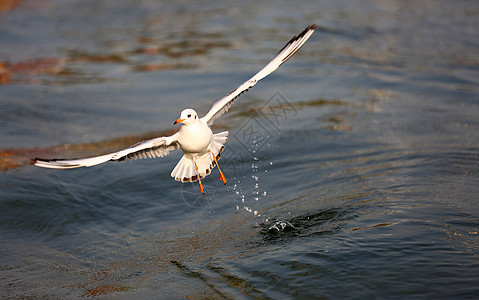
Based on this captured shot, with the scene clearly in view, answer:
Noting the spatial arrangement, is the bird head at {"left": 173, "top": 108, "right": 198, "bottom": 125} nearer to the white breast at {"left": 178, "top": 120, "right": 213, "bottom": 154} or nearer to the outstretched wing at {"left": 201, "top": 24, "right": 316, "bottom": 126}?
the white breast at {"left": 178, "top": 120, "right": 213, "bottom": 154}

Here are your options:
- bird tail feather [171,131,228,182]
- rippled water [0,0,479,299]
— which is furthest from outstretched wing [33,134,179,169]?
rippled water [0,0,479,299]

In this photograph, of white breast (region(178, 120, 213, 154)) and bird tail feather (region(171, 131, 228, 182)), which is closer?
white breast (region(178, 120, 213, 154))

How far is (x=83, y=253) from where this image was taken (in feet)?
27.2

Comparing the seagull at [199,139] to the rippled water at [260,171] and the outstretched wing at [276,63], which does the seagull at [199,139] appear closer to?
the outstretched wing at [276,63]

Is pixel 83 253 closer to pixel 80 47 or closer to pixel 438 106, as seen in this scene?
pixel 438 106

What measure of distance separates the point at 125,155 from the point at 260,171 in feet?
12.0

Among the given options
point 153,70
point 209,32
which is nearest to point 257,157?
point 153,70

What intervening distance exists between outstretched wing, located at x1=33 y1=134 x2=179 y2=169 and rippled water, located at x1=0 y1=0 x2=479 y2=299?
1333 mm

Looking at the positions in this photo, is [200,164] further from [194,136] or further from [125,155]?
[125,155]

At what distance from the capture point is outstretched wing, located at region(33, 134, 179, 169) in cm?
679

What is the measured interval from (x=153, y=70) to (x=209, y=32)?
4.35 m

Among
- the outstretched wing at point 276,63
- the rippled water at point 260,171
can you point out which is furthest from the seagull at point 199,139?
the rippled water at point 260,171

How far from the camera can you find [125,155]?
737 cm

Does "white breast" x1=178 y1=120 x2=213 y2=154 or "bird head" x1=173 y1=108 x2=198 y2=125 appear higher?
"bird head" x1=173 y1=108 x2=198 y2=125
